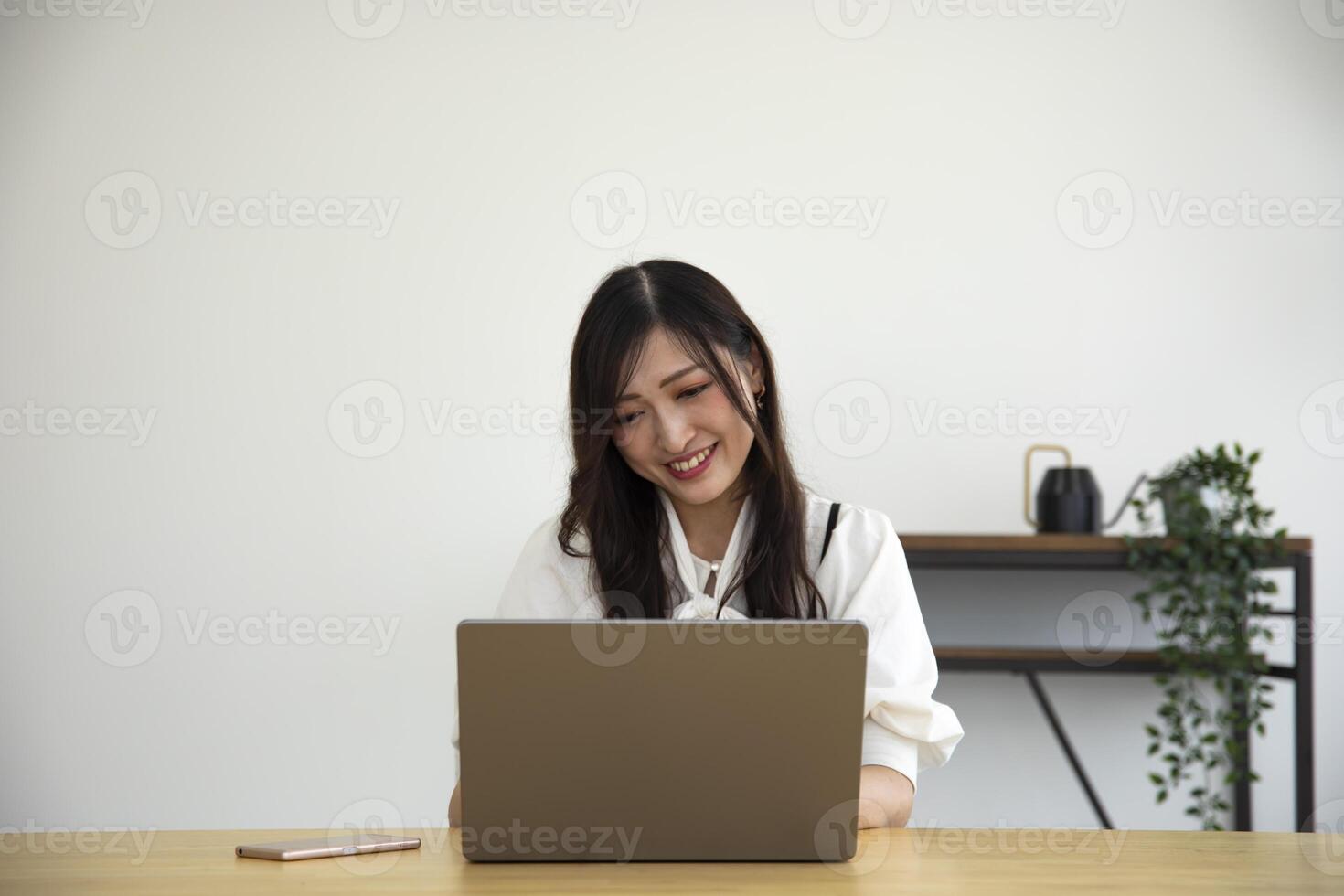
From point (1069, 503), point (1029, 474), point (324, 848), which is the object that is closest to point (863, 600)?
point (324, 848)

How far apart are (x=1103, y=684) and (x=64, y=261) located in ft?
10.2

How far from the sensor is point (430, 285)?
3279 millimetres

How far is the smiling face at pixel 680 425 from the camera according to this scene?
5.81 ft

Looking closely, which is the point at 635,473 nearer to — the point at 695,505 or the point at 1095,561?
the point at 695,505

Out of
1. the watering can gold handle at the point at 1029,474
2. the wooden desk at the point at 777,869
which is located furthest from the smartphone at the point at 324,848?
the watering can gold handle at the point at 1029,474

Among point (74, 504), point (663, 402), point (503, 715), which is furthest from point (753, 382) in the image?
point (74, 504)

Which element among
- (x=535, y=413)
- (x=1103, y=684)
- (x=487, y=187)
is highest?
(x=487, y=187)

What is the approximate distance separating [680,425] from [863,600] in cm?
38

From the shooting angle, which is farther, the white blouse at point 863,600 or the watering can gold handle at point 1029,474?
the watering can gold handle at point 1029,474

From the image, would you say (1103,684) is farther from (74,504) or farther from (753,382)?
(74,504)

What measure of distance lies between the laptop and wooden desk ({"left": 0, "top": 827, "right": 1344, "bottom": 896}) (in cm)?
6

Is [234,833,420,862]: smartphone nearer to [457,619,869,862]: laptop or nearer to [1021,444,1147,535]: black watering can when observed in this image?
[457,619,869,862]: laptop

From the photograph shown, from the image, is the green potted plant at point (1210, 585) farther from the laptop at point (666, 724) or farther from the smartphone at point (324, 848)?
the smartphone at point (324, 848)

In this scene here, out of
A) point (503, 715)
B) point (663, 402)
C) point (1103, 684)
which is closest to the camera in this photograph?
point (503, 715)
